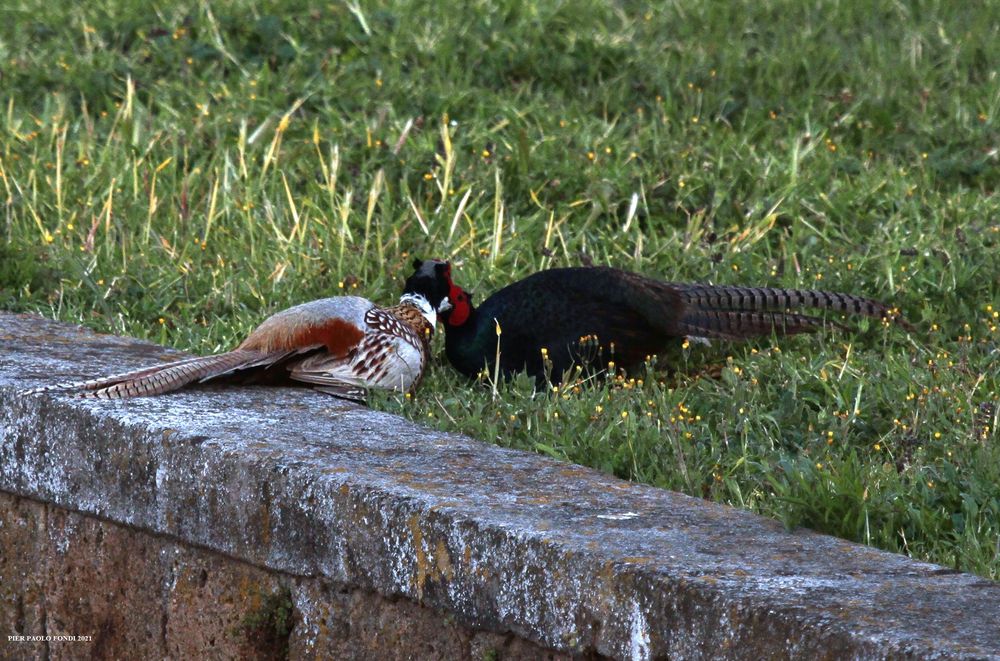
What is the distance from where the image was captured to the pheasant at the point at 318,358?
3736 mm

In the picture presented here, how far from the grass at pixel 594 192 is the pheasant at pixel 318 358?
0.39ft

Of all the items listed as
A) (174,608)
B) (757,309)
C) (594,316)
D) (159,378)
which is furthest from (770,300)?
(174,608)

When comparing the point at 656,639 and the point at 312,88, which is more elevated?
the point at 312,88

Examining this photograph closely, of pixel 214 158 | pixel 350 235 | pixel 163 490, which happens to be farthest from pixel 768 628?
pixel 214 158

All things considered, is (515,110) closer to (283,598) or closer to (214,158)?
(214,158)

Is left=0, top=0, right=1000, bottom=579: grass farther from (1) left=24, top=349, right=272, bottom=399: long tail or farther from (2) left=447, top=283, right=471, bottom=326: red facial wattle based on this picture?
(1) left=24, top=349, right=272, bottom=399: long tail

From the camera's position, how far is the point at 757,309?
4789 mm

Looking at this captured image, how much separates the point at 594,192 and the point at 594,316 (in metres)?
1.52

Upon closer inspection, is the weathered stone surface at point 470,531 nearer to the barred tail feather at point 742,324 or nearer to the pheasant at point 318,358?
the pheasant at point 318,358

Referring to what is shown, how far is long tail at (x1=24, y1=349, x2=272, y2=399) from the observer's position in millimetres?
3654

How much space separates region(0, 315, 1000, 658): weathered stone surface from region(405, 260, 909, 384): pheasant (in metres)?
0.79

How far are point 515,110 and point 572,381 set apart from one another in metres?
2.68

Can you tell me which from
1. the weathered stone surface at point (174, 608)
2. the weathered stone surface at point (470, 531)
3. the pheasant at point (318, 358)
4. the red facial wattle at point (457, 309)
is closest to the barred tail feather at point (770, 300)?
the red facial wattle at point (457, 309)

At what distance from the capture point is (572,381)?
4.40 m
